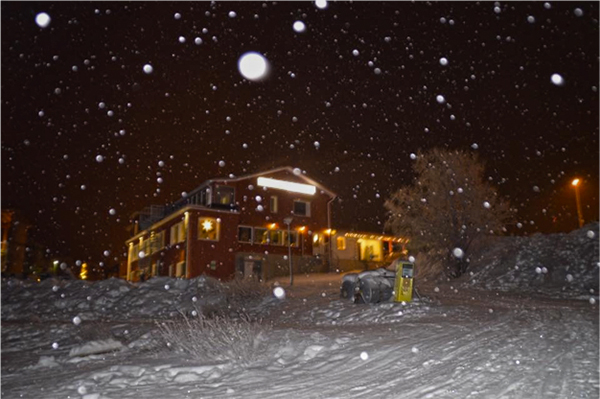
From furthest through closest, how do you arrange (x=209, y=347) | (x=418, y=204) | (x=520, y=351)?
(x=418, y=204) < (x=209, y=347) < (x=520, y=351)

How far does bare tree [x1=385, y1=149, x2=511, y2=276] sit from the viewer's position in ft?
96.5

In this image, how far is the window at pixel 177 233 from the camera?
4024cm

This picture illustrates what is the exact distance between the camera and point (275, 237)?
42281mm

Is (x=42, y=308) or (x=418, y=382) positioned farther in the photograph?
(x=42, y=308)

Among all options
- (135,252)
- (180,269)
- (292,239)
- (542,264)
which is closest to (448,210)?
(542,264)

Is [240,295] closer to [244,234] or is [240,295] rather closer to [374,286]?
[374,286]

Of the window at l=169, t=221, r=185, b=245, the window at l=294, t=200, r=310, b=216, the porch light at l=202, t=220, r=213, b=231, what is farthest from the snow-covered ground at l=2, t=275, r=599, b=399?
the window at l=294, t=200, r=310, b=216

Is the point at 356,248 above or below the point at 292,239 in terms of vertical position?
below

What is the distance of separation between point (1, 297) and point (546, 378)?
1120 inches

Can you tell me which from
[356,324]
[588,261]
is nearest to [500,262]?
[588,261]

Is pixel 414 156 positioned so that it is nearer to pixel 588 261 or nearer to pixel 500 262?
pixel 500 262

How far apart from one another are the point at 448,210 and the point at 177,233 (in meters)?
22.6

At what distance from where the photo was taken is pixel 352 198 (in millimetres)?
54094

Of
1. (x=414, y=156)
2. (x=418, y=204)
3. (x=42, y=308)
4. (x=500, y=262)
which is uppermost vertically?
(x=414, y=156)
